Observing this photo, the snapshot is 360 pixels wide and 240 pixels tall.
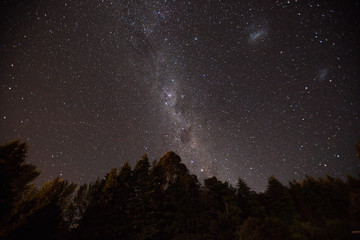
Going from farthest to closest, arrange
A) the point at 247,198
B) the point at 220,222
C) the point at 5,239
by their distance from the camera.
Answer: the point at 247,198, the point at 220,222, the point at 5,239

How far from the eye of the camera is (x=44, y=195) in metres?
22.6

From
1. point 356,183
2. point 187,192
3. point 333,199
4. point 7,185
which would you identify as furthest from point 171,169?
point 356,183

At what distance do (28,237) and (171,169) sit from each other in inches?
699

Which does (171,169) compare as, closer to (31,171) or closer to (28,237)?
(28,237)

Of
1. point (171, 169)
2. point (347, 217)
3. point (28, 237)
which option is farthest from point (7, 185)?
point (347, 217)

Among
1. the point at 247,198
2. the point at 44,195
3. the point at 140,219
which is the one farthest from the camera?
the point at 247,198

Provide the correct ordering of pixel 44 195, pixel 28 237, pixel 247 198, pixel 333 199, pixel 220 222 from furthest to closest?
pixel 333 199 < pixel 247 198 < pixel 44 195 < pixel 220 222 < pixel 28 237

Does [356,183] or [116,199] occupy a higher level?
[356,183]

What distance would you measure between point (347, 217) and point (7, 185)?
52437mm

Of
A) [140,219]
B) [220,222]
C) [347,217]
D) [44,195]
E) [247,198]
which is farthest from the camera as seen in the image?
[247,198]

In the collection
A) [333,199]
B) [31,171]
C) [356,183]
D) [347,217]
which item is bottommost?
[347,217]

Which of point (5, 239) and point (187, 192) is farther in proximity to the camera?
point (187, 192)

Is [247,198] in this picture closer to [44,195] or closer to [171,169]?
[171,169]

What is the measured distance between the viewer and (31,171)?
24.0 meters
